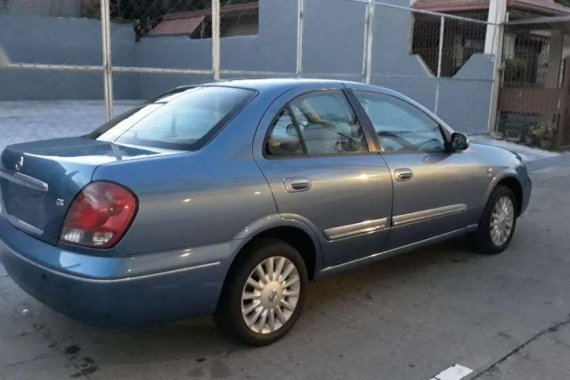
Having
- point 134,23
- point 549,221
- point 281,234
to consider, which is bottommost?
point 549,221

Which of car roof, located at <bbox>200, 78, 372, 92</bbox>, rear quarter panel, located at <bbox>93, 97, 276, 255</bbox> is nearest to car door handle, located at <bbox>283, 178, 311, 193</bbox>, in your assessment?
rear quarter panel, located at <bbox>93, 97, 276, 255</bbox>

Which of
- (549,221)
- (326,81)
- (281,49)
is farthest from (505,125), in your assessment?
(326,81)

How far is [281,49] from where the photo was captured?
14.3 m

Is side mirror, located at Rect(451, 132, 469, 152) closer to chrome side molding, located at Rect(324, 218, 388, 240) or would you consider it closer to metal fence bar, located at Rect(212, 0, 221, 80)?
chrome side molding, located at Rect(324, 218, 388, 240)

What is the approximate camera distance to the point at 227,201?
3.34 meters

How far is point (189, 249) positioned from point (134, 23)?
16.9 m

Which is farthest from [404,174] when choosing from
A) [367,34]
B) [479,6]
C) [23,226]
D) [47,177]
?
[479,6]

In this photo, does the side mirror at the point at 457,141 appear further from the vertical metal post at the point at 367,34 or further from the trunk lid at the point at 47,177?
the vertical metal post at the point at 367,34

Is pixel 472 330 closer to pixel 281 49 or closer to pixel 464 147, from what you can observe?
pixel 464 147

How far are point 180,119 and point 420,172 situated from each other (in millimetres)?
1890

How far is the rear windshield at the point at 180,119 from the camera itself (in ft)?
12.0

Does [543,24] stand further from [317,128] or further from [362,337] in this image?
[362,337]

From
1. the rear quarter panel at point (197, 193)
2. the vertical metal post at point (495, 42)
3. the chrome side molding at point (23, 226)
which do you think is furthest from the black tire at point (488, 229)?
the vertical metal post at point (495, 42)

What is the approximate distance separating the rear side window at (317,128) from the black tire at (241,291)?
0.60m
